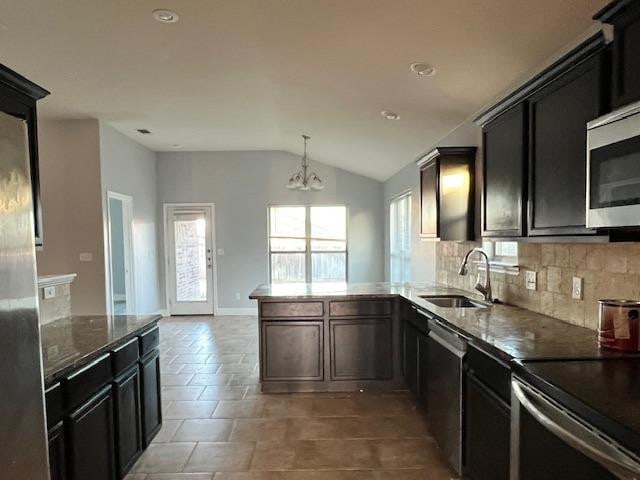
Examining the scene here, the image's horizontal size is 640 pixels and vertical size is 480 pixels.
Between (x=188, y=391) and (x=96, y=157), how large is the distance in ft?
10.8

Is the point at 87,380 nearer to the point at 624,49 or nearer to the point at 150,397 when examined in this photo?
the point at 150,397

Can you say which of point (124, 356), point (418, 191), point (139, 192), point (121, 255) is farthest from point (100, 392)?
point (139, 192)

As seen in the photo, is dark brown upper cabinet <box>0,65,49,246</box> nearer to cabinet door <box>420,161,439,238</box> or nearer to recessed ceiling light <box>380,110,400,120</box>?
recessed ceiling light <box>380,110,400,120</box>

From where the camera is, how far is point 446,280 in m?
4.15

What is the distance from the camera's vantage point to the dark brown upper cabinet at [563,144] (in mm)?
1588

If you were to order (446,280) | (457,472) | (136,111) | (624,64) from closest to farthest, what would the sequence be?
(624,64)
(457,472)
(446,280)
(136,111)

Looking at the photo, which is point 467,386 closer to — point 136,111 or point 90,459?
point 90,459

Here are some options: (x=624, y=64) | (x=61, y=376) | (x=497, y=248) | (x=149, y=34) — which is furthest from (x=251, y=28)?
(x=497, y=248)

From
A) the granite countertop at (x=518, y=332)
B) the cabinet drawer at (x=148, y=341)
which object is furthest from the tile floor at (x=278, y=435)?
the granite countertop at (x=518, y=332)

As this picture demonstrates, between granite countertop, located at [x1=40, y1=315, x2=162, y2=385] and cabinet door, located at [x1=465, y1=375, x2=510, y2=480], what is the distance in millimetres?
1904

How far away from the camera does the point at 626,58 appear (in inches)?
54.1

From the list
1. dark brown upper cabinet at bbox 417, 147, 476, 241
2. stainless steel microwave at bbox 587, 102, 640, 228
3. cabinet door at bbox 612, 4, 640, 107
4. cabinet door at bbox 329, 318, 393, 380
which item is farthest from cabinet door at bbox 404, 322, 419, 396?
cabinet door at bbox 612, 4, 640, 107

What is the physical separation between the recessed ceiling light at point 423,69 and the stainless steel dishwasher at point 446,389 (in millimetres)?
1717

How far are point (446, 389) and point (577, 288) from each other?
3.05 ft
